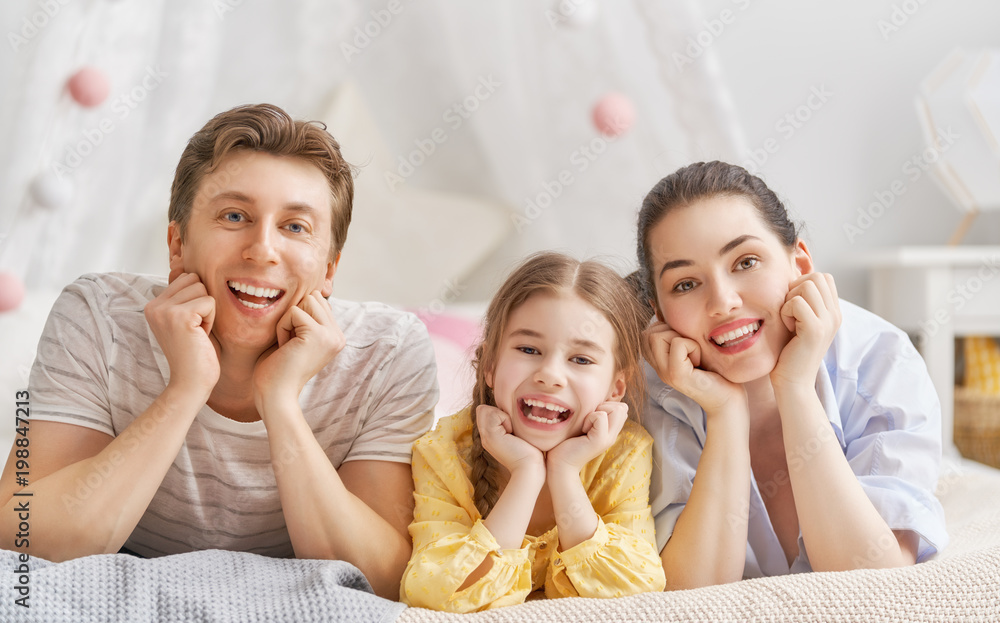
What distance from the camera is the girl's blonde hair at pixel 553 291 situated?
1120mm

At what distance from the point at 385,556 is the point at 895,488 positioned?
672mm

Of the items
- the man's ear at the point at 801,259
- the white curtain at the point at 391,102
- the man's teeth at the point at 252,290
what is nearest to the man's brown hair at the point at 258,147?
the man's teeth at the point at 252,290

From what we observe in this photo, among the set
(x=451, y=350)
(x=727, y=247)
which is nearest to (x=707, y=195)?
(x=727, y=247)

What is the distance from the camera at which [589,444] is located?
3.40 ft

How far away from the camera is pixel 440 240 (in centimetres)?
257

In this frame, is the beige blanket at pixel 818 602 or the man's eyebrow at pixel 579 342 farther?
the man's eyebrow at pixel 579 342

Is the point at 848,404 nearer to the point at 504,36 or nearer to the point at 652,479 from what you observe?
the point at 652,479

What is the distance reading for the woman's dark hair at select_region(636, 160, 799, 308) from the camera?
116 centimetres

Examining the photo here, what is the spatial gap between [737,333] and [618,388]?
7.0 inches

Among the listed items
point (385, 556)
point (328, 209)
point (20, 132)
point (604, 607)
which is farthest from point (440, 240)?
point (604, 607)

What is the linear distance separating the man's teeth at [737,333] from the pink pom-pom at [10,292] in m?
1.58

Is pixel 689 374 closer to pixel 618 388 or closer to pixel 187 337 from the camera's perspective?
pixel 618 388

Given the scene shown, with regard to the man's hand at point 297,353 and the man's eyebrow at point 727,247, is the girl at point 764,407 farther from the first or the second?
the man's hand at point 297,353

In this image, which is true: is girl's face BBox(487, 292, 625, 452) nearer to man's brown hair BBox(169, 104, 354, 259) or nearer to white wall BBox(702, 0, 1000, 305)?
man's brown hair BBox(169, 104, 354, 259)
